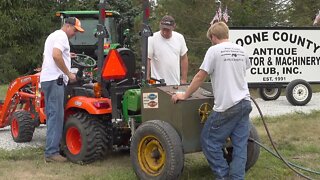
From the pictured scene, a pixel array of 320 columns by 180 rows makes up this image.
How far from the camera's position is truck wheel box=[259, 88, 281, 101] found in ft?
43.6

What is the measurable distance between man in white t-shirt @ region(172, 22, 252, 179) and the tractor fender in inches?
56.9

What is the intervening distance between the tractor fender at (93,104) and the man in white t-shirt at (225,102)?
4.74 ft

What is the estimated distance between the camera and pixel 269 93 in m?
13.4

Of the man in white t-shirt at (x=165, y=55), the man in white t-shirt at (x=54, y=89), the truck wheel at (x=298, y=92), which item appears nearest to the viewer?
the man in white t-shirt at (x=54, y=89)

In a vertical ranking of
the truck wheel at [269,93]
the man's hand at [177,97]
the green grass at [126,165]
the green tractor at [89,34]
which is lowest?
the green grass at [126,165]

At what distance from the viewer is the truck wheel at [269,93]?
1328 centimetres

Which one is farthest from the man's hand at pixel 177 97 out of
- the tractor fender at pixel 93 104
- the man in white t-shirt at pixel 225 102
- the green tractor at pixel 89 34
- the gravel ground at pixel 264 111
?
the green tractor at pixel 89 34

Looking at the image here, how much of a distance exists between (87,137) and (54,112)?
570 mm

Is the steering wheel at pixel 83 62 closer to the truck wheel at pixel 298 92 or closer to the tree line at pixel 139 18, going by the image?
the tree line at pixel 139 18

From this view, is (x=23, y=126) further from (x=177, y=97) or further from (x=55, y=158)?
(x=177, y=97)

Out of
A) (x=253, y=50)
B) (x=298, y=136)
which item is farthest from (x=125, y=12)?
(x=298, y=136)

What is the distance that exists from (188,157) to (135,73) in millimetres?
1242

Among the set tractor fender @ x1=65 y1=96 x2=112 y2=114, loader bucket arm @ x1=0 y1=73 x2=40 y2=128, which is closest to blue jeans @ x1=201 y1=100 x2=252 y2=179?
tractor fender @ x1=65 y1=96 x2=112 y2=114

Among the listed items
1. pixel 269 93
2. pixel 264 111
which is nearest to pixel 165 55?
pixel 264 111
